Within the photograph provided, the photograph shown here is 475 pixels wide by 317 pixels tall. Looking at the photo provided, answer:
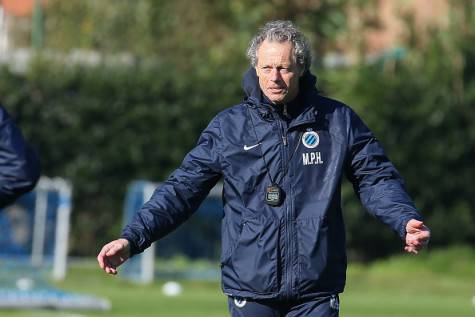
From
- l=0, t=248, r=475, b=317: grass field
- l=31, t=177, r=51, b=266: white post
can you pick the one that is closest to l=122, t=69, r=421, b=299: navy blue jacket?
l=0, t=248, r=475, b=317: grass field

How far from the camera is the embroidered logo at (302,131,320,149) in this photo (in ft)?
23.1

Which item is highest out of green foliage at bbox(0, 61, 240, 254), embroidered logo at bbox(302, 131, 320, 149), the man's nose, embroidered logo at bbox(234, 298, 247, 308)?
the man's nose

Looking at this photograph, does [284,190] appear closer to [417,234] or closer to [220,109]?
[417,234]

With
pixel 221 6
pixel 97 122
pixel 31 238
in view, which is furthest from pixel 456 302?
pixel 221 6

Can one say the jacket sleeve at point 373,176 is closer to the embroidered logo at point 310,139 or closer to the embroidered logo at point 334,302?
the embroidered logo at point 310,139

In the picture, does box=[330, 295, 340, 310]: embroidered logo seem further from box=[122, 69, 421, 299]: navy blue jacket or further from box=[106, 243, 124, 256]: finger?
box=[106, 243, 124, 256]: finger

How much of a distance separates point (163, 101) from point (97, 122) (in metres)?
1.17

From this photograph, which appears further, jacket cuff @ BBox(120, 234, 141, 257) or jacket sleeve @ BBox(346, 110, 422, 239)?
jacket sleeve @ BBox(346, 110, 422, 239)

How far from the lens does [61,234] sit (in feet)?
70.2

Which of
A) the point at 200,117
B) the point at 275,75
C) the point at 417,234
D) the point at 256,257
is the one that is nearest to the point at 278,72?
the point at 275,75

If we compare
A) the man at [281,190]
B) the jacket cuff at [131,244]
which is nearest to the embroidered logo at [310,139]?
the man at [281,190]

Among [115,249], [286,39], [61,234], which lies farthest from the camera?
[61,234]

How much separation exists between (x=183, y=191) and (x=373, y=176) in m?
0.93

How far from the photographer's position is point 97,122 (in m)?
24.4
